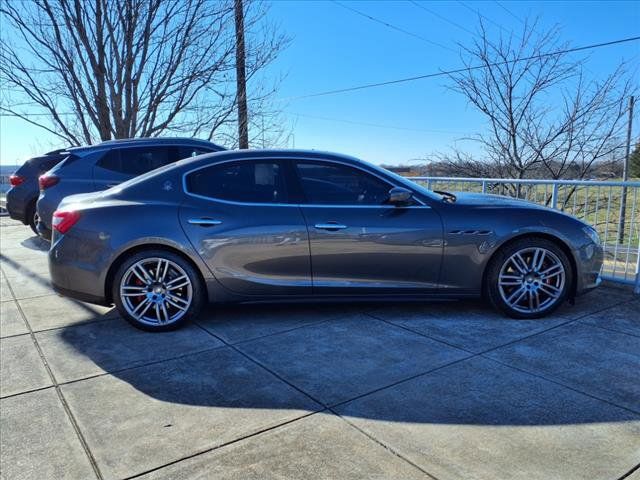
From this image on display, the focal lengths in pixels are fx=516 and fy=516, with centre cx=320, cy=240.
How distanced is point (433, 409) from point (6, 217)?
15103 millimetres

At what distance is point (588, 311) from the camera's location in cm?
479

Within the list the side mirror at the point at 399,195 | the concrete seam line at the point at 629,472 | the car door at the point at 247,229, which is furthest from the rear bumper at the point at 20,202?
the concrete seam line at the point at 629,472

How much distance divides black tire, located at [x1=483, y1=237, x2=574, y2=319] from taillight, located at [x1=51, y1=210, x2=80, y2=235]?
3592 mm

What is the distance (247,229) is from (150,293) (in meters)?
0.99

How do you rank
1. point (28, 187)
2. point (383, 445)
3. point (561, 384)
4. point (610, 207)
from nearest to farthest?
point (383, 445) < point (561, 384) < point (610, 207) < point (28, 187)

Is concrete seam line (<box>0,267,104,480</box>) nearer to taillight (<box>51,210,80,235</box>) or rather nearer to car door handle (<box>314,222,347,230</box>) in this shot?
taillight (<box>51,210,80,235</box>)

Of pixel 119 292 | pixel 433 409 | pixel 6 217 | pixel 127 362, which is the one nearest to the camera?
pixel 433 409

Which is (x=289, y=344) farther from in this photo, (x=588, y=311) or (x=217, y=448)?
(x=588, y=311)

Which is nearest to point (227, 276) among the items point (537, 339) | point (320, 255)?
point (320, 255)

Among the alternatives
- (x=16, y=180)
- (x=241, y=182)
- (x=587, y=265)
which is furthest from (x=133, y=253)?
(x=16, y=180)

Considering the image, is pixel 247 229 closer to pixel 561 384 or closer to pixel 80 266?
pixel 80 266

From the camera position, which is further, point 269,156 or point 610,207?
point 610,207

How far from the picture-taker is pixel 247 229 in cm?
433

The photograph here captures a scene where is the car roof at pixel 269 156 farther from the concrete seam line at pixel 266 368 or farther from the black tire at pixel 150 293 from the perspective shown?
the concrete seam line at pixel 266 368
